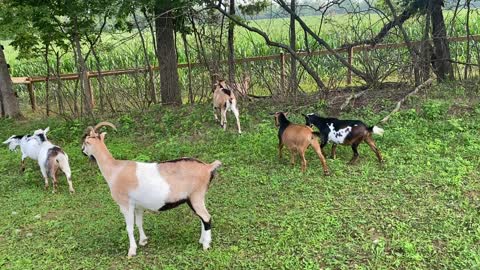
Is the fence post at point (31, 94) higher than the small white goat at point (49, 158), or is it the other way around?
the fence post at point (31, 94)

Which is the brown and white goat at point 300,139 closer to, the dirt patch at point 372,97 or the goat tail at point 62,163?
the dirt patch at point 372,97

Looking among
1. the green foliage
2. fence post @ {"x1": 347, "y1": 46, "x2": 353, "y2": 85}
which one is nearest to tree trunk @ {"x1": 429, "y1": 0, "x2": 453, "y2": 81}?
fence post @ {"x1": 347, "y1": 46, "x2": 353, "y2": 85}

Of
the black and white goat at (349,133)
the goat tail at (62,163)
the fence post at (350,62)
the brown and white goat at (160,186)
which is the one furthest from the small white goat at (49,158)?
the fence post at (350,62)

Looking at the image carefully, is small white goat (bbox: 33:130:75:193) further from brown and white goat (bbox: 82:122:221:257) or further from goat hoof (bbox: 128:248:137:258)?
goat hoof (bbox: 128:248:137:258)

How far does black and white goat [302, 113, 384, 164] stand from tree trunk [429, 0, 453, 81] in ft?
15.2

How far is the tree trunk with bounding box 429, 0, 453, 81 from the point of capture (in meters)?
9.82

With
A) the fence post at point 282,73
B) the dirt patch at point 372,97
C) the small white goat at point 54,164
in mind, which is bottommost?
the small white goat at point 54,164

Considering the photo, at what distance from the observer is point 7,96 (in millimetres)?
11102

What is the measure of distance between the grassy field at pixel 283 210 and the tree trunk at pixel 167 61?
112 inches

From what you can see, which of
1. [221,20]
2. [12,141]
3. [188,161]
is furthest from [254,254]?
[221,20]

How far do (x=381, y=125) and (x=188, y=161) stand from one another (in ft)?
13.4

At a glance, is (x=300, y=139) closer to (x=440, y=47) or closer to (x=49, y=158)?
(x=49, y=158)

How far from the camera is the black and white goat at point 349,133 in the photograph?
5996 mm

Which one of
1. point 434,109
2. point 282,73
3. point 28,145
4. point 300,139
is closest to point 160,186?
point 300,139
